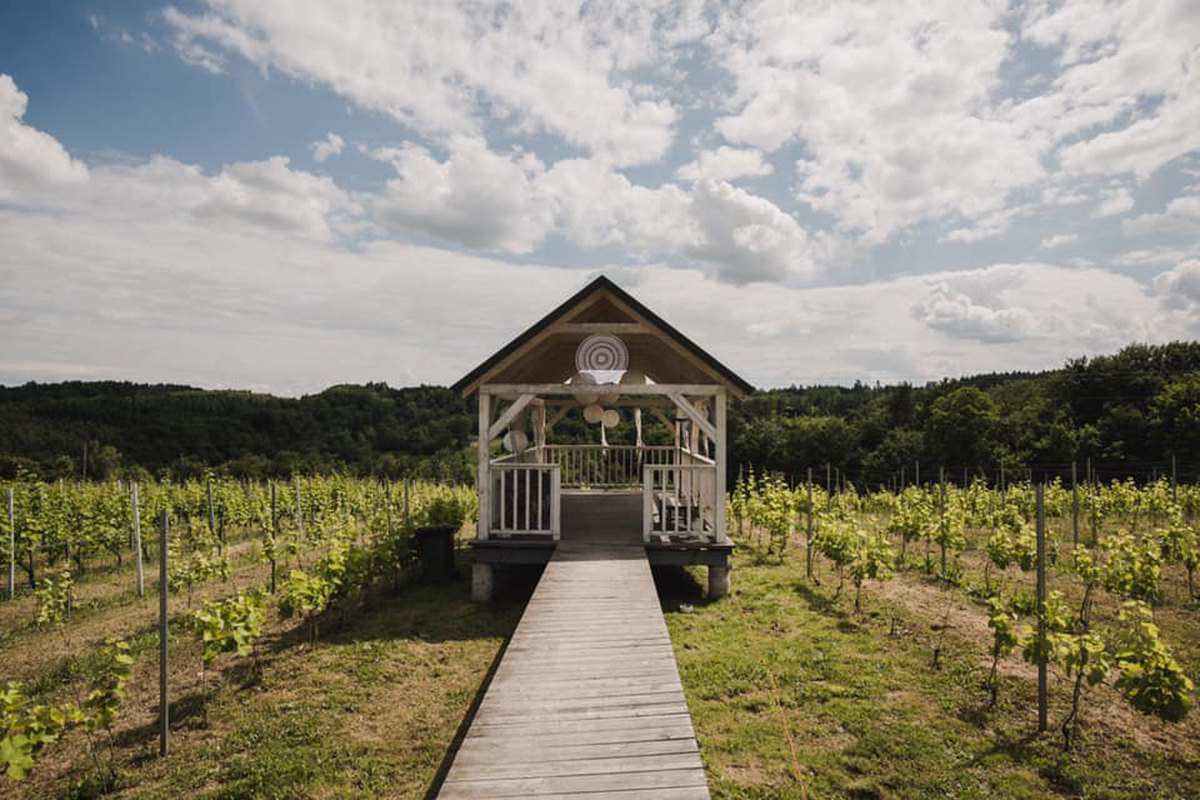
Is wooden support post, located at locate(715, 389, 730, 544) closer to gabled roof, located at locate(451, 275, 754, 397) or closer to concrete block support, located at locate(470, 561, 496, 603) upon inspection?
gabled roof, located at locate(451, 275, 754, 397)

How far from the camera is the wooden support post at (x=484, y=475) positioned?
877cm

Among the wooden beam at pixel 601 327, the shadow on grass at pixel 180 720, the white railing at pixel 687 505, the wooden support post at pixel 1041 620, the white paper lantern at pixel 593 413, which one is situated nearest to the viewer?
the wooden support post at pixel 1041 620

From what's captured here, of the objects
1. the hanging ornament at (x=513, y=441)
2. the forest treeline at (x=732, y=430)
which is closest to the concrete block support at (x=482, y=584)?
the hanging ornament at (x=513, y=441)

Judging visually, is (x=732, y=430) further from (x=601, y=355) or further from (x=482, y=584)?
(x=482, y=584)

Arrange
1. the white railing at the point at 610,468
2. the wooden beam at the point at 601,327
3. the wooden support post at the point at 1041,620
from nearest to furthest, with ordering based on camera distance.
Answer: the wooden support post at the point at 1041,620 < the wooden beam at the point at 601,327 < the white railing at the point at 610,468

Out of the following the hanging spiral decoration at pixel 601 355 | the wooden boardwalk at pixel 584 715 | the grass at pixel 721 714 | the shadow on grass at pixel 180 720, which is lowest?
the shadow on grass at pixel 180 720

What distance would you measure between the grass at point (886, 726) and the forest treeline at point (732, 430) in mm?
27845

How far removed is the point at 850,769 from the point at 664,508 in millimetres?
4347

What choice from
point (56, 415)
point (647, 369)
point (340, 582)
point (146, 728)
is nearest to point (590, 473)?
point (647, 369)

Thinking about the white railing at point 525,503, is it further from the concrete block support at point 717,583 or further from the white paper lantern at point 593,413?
the concrete block support at point 717,583

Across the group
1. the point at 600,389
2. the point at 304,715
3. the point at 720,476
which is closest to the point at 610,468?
the point at 720,476

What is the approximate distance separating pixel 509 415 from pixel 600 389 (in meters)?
1.36

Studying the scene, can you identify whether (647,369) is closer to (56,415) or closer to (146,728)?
(146,728)

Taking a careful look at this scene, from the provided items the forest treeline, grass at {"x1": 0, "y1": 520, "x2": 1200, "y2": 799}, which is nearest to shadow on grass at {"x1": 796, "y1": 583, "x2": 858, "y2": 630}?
grass at {"x1": 0, "y1": 520, "x2": 1200, "y2": 799}
